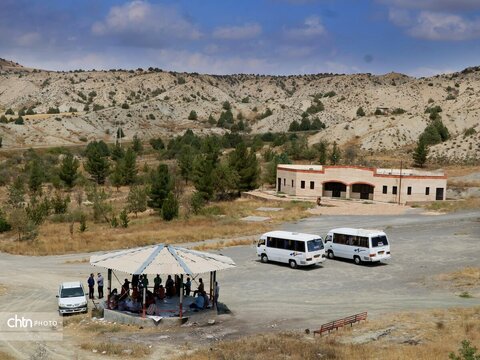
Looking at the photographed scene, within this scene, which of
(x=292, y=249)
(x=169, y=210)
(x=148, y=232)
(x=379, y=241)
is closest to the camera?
(x=292, y=249)

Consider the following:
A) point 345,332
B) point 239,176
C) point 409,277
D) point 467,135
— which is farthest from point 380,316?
point 467,135

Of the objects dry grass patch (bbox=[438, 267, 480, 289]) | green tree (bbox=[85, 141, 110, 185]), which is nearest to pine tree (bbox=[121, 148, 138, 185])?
green tree (bbox=[85, 141, 110, 185])

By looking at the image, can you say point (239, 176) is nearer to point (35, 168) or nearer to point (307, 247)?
point (35, 168)

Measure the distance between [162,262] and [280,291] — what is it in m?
7.69

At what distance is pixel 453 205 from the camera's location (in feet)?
209

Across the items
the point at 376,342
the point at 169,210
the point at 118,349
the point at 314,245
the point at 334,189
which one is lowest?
the point at 118,349

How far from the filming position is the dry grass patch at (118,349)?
20531mm

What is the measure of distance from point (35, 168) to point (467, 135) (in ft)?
256

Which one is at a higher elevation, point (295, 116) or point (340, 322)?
point (295, 116)

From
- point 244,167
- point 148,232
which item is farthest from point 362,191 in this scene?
point 148,232

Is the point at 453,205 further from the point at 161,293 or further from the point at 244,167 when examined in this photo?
the point at 161,293

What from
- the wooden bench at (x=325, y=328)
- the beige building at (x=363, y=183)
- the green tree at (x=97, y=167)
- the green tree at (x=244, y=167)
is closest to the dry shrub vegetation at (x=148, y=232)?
the beige building at (x=363, y=183)

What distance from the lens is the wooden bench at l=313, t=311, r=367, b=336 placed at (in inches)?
901

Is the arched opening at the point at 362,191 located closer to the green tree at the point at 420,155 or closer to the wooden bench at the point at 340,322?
the green tree at the point at 420,155
